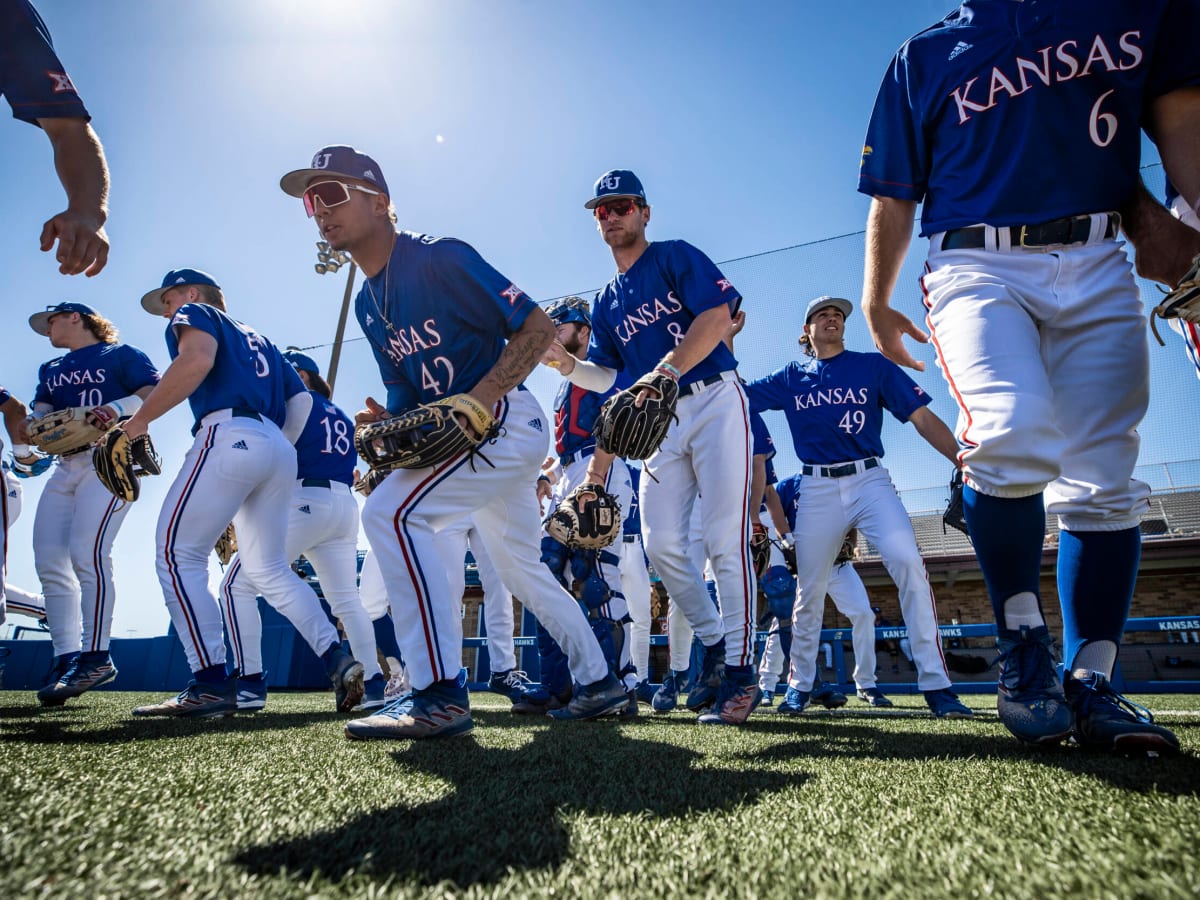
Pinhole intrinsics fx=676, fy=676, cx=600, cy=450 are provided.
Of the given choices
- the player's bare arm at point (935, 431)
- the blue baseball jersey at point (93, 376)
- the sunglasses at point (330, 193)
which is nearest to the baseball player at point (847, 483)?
the player's bare arm at point (935, 431)

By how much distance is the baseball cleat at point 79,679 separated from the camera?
387 cm

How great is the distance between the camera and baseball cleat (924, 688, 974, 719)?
3.73m

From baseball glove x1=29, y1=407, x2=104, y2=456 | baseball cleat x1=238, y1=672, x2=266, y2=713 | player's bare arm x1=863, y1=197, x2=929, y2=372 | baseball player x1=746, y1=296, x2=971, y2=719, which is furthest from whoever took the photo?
baseball player x1=746, y1=296, x2=971, y2=719

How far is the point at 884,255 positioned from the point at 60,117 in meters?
2.62

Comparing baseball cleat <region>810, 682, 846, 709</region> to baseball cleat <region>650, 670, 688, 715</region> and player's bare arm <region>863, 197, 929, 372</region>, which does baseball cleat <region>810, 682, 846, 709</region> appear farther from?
player's bare arm <region>863, 197, 929, 372</region>

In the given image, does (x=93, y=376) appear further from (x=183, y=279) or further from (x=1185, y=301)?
(x=1185, y=301)

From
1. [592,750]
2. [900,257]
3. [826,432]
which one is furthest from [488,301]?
[826,432]

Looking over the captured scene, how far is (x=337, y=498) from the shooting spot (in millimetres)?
4547

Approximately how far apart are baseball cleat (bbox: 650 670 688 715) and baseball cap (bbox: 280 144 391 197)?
355 centimetres

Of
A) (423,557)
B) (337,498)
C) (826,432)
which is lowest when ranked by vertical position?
(423,557)

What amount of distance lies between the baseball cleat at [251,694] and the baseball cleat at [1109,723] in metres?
3.99

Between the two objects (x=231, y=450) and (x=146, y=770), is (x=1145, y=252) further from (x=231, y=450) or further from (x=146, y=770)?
(x=231, y=450)

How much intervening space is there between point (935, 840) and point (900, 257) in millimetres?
1814

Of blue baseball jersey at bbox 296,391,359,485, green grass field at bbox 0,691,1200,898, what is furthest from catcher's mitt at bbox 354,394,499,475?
blue baseball jersey at bbox 296,391,359,485
